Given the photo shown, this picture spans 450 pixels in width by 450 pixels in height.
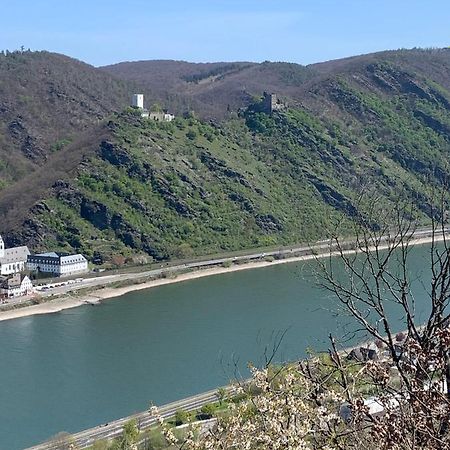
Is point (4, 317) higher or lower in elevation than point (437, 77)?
lower

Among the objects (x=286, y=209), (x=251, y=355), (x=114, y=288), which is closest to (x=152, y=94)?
(x=286, y=209)

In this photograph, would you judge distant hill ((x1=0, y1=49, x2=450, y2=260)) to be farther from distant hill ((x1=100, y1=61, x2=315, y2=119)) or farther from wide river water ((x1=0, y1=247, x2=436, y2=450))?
wide river water ((x1=0, y1=247, x2=436, y2=450))

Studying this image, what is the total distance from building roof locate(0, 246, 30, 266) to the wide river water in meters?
2.94

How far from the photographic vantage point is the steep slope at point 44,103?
23.2 meters

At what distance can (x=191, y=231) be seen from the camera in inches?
677

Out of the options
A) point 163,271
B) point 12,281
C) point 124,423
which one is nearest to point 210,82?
point 163,271

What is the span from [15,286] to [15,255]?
6.19 feet

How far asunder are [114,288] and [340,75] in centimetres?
1757

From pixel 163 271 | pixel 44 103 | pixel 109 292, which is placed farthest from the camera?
pixel 44 103

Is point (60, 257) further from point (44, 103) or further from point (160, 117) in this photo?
point (44, 103)

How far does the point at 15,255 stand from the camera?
14.7 metres

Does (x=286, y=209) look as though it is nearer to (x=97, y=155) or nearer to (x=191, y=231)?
(x=191, y=231)

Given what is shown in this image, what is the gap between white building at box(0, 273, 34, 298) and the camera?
41.9 ft

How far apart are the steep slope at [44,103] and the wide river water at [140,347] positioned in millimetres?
9633
